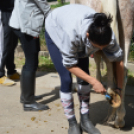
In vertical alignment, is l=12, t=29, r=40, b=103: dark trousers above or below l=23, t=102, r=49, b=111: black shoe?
above

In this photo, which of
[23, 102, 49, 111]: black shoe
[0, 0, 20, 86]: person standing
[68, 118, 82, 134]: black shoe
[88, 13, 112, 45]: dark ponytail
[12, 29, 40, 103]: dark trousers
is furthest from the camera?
[0, 0, 20, 86]: person standing

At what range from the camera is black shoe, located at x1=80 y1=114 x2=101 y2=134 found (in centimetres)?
279

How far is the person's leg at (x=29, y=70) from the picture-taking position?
3184mm

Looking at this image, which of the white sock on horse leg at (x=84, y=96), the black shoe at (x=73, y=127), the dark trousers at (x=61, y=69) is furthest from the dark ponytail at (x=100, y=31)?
the black shoe at (x=73, y=127)

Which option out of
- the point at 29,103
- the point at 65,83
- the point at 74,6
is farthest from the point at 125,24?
the point at 29,103

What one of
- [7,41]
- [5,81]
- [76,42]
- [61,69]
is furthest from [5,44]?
[76,42]

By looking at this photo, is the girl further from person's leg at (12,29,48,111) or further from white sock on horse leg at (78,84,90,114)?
person's leg at (12,29,48,111)

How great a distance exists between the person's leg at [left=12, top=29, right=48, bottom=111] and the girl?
1.64 feet

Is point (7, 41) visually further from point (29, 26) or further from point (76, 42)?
point (76, 42)

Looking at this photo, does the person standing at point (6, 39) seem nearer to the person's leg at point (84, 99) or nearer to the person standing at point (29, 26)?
the person standing at point (29, 26)

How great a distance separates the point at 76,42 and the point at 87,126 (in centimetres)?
100

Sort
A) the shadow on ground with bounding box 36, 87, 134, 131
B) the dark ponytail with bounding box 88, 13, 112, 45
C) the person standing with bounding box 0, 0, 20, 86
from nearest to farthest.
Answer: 1. the dark ponytail with bounding box 88, 13, 112, 45
2. the shadow on ground with bounding box 36, 87, 134, 131
3. the person standing with bounding box 0, 0, 20, 86

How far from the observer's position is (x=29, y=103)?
11.2 ft

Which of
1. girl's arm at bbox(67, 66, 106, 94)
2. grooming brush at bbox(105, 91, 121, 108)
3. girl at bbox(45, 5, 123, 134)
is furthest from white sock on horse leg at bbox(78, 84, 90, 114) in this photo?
girl's arm at bbox(67, 66, 106, 94)
